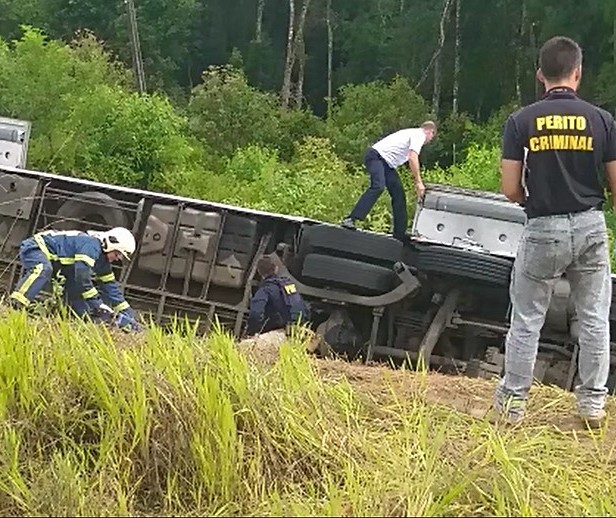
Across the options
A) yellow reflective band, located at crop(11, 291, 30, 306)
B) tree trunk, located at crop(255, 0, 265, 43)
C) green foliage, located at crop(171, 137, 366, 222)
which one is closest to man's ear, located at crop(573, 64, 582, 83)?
yellow reflective band, located at crop(11, 291, 30, 306)

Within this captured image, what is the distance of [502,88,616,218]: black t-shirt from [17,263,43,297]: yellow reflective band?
3430mm

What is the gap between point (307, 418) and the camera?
3414 mm

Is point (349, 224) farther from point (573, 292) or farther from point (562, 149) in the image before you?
point (562, 149)

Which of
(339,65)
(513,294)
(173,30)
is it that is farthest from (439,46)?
(513,294)

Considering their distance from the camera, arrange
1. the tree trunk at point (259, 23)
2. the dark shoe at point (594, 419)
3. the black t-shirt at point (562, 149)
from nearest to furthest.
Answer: the black t-shirt at point (562, 149) < the dark shoe at point (594, 419) < the tree trunk at point (259, 23)

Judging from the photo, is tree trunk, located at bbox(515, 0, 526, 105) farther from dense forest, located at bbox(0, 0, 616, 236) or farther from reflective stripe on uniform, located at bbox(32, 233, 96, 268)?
reflective stripe on uniform, located at bbox(32, 233, 96, 268)

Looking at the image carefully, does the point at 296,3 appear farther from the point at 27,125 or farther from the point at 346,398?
the point at 346,398

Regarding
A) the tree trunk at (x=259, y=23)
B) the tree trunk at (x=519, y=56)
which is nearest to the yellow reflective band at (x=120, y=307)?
the tree trunk at (x=519, y=56)

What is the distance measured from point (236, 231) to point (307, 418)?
16.5 feet

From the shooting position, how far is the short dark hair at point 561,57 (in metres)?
4.12

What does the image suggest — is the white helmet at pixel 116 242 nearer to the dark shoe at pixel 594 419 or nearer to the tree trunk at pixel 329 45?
the dark shoe at pixel 594 419

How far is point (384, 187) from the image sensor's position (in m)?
9.38

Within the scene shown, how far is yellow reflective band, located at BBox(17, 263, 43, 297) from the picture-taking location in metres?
6.42

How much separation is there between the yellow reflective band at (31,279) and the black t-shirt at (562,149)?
3.43m
